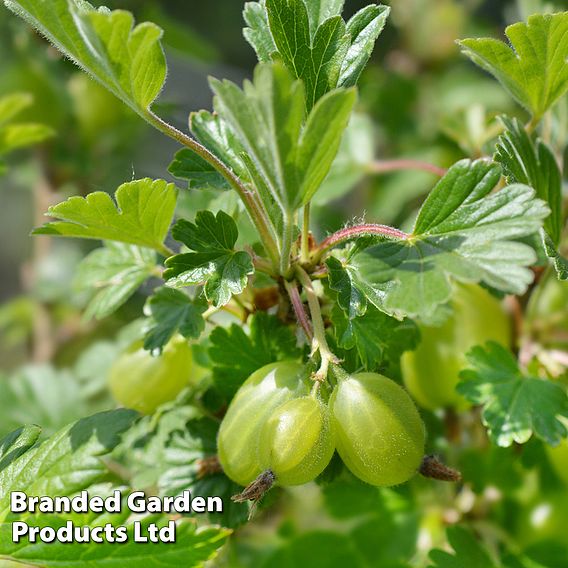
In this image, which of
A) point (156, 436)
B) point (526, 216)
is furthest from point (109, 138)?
point (526, 216)

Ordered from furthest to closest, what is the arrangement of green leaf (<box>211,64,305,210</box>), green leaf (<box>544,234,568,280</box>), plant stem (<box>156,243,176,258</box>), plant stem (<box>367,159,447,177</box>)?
plant stem (<box>367,159,447,177</box>), plant stem (<box>156,243,176,258</box>), green leaf (<box>544,234,568,280</box>), green leaf (<box>211,64,305,210</box>)

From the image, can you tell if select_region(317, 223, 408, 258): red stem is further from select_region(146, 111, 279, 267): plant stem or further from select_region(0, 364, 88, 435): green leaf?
select_region(0, 364, 88, 435): green leaf

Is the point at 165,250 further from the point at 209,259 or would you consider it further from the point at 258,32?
the point at 258,32

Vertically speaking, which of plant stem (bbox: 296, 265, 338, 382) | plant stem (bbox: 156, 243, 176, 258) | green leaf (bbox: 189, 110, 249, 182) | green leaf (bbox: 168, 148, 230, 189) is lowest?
plant stem (bbox: 296, 265, 338, 382)

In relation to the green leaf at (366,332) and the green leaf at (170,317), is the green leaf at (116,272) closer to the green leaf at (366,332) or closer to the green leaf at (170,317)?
the green leaf at (170,317)

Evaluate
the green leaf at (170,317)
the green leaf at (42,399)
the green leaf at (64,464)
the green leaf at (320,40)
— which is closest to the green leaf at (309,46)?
the green leaf at (320,40)

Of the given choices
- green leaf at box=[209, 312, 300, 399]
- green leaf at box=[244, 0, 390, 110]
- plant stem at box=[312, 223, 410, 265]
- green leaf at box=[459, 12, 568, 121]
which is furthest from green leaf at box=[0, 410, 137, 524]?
green leaf at box=[459, 12, 568, 121]
